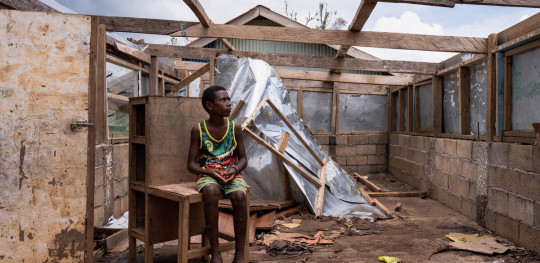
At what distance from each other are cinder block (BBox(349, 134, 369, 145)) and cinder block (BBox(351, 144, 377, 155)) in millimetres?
127

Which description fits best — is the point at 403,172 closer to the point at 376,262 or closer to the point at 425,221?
the point at 425,221

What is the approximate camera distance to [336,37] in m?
5.59

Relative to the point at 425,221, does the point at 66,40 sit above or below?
above

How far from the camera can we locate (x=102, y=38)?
5441mm

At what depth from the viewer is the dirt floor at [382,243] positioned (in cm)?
434

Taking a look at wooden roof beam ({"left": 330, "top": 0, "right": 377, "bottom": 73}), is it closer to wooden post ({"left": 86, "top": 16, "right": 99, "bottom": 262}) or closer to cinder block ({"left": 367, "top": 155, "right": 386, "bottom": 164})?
wooden post ({"left": 86, "top": 16, "right": 99, "bottom": 262})

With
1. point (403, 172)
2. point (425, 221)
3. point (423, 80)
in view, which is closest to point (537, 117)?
point (425, 221)

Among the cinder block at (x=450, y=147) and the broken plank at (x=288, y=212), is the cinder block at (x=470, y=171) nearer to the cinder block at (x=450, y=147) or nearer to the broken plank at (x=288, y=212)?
the cinder block at (x=450, y=147)

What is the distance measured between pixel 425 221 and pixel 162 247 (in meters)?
4.04

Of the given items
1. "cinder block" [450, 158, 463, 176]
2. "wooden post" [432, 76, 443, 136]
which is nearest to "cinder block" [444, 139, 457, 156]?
"cinder block" [450, 158, 463, 176]

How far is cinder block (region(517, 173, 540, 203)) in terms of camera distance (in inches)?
178

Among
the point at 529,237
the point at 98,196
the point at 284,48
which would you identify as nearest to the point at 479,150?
the point at 529,237

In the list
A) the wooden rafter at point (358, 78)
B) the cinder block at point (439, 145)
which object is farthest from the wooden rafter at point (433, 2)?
the wooden rafter at point (358, 78)

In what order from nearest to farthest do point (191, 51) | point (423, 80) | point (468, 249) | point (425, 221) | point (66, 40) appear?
point (66, 40) < point (468, 249) < point (425, 221) < point (191, 51) < point (423, 80)
